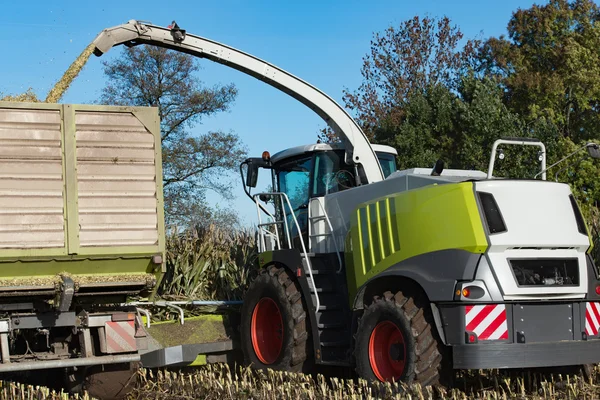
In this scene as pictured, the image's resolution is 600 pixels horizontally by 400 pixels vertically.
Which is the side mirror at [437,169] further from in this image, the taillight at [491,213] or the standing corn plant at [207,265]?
the standing corn plant at [207,265]

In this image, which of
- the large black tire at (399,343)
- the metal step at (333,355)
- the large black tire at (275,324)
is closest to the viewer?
the large black tire at (399,343)

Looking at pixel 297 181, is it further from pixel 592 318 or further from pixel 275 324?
pixel 592 318

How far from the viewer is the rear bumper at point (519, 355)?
707cm

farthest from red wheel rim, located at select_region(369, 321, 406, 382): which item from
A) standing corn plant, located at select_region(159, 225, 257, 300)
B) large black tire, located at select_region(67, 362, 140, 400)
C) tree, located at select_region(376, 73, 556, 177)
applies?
tree, located at select_region(376, 73, 556, 177)

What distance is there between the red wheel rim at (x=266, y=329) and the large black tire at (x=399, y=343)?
2014mm

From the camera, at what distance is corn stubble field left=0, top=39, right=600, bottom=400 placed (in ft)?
24.9

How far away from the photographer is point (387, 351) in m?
7.96

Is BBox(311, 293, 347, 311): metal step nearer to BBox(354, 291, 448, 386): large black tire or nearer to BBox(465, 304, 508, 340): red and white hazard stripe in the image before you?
BBox(354, 291, 448, 386): large black tire

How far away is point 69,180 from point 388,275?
3.25 meters

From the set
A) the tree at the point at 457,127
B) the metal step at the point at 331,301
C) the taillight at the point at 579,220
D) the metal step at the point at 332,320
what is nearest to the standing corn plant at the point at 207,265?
the metal step at the point at 331,301

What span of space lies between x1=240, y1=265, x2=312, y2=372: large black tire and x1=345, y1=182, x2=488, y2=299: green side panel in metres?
0.76

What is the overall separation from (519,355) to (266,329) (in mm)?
3728

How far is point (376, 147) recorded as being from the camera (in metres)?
10.8

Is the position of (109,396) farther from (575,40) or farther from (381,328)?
(575,40)
